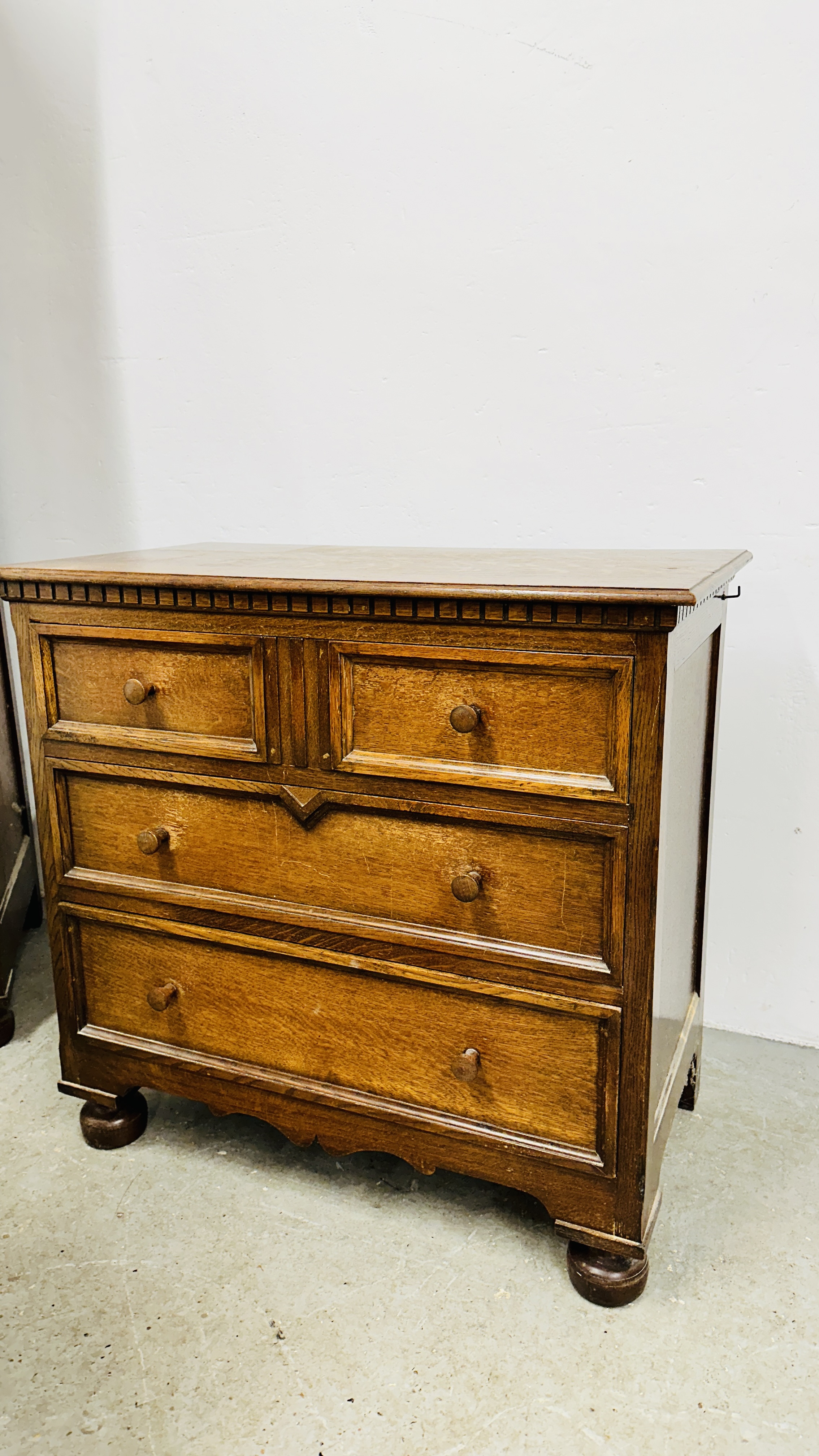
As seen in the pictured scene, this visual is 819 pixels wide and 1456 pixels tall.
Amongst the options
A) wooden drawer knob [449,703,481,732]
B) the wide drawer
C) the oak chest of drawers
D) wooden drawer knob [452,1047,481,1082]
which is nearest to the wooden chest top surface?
the oak chest of drawers

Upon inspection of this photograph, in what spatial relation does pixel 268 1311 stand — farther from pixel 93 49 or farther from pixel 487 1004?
pixel 93 49

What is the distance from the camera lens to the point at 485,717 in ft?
4.72

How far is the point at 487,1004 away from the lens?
1.54m

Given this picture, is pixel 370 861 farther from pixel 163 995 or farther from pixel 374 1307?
pixel 374 1307

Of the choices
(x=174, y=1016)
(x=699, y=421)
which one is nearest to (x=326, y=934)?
(x=174, y=1016)

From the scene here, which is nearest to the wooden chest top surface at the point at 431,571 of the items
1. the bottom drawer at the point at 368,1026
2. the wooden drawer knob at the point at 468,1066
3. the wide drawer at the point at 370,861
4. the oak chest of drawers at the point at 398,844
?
the oak chest of drawers at the point at 398,844

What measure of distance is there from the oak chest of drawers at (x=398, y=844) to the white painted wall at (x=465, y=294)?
38cm

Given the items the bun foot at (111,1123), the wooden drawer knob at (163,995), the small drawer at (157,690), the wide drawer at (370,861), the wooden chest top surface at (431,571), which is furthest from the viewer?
the bun foot at (111,1123)

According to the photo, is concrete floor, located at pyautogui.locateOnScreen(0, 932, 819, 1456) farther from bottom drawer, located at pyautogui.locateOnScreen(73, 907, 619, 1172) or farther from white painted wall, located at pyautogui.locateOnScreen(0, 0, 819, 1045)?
white painted wall, located at pyautogui.locateOnScreen(0, 0, 819, 1045)

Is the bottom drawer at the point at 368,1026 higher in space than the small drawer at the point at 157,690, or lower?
lower

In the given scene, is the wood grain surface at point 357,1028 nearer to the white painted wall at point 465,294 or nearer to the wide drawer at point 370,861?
the wide drawer at point 370,861

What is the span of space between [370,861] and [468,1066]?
335mm

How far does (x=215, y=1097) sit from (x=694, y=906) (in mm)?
921

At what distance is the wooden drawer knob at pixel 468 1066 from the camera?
154 cm
